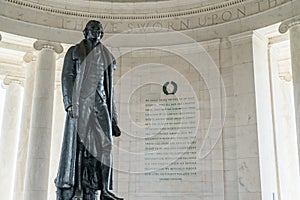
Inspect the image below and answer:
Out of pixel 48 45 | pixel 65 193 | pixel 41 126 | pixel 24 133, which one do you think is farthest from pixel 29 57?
pixel 65 193

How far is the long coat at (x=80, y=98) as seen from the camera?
665cm

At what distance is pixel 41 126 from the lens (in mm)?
13922

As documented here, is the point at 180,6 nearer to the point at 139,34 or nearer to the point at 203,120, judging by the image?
the point at 139,34

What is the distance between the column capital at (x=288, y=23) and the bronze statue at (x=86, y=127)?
7656 millimetres

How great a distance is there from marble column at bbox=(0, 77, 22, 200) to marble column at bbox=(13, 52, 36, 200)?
3.02m

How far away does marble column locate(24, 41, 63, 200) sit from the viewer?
44.0ft

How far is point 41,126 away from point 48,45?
2.86 m

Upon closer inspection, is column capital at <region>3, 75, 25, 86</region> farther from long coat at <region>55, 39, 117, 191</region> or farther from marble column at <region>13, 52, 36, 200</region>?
long coat at <region>55, 39, 117, 191</region>

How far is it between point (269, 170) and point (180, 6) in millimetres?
6606

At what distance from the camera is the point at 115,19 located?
1553 centimetres

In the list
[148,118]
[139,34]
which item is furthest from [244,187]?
[139,34]

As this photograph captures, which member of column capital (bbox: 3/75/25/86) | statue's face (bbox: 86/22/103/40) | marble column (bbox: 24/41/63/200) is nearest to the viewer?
statue's face (bbox: 86/22/103/40)

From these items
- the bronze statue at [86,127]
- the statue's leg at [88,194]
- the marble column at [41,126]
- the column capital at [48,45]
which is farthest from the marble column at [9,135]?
the statue's leg at [88,194]

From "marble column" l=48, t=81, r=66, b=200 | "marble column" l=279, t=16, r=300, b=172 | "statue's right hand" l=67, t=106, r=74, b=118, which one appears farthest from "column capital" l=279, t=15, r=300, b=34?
"marble column" l=48, t=81, r=66, b=200
